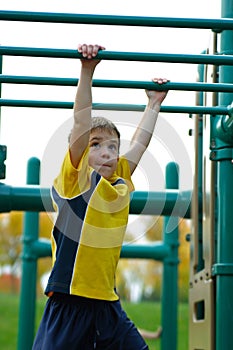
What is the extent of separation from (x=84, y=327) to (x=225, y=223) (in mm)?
863

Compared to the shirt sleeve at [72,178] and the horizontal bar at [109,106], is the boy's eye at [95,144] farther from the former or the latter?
the horizontal bar at [109,106]

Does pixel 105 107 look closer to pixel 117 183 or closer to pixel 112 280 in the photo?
pixel 117 183

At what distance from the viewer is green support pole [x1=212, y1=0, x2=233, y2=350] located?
3.15 metres

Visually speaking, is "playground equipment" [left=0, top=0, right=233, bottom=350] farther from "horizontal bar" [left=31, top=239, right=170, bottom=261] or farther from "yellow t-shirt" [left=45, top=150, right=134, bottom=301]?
"horizontal bar" [left=31, top=239, right=170, bottom=261]

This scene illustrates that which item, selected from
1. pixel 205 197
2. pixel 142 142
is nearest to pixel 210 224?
pixel 205 197

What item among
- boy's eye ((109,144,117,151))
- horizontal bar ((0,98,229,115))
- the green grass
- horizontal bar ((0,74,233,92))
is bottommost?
the green grass

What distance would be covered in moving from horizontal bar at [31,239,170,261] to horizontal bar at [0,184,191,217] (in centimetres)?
95

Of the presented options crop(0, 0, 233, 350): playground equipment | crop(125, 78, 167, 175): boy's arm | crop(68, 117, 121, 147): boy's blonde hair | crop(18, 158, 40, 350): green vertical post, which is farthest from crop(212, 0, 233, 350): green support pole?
crop(18, 158, 40, 350): green vertical post

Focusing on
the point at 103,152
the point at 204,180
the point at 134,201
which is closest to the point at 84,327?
the point at 103,152

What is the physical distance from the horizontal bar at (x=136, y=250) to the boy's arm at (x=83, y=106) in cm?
242

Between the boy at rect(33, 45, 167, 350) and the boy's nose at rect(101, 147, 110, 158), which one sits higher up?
the boy's nose at rect(101, 147, 110, 158)

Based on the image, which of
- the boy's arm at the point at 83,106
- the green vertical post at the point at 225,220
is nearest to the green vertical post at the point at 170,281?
the green vertical post at the point at 225,220

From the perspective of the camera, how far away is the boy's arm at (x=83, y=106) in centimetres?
252

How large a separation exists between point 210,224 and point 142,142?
0.57 meters
